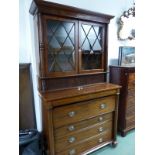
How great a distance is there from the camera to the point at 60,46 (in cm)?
184

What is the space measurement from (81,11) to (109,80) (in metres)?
1.28

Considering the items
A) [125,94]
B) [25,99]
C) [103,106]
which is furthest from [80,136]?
[125,94]

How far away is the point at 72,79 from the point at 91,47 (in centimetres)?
57

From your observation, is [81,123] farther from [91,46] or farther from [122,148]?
[91,46]

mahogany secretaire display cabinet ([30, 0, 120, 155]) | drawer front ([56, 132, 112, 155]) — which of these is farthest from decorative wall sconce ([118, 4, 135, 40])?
drawer front ([56, 132, 112, 155])

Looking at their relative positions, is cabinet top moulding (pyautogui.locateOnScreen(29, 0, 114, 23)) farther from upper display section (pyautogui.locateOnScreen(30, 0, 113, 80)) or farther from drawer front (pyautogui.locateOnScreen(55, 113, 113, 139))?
drawer front (pyautogui.locateOnScreen(55, 113, 113, 139))

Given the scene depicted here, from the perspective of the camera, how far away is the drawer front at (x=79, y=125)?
64.9 inches

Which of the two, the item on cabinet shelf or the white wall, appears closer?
the white wall

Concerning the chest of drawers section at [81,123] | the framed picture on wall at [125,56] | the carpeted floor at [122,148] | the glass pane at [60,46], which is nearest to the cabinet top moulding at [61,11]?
the glass pane at [60,46]

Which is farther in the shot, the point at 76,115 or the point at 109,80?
the point at 109,80

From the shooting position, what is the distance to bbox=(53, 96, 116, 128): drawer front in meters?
1.61
